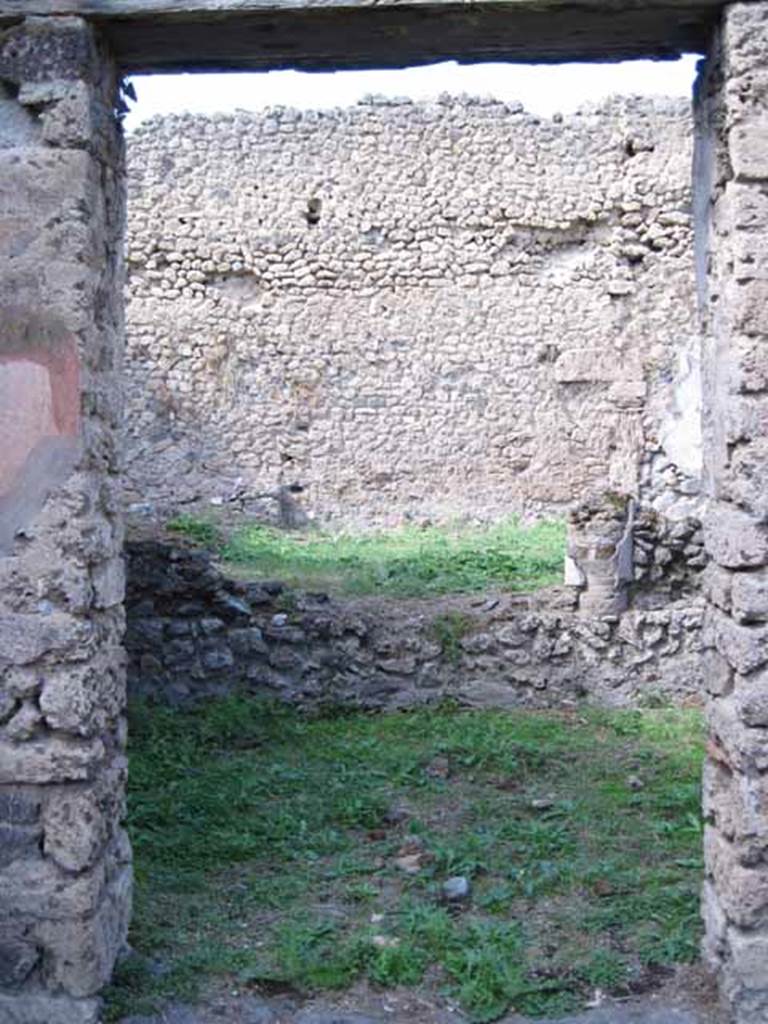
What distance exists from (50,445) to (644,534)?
526 centimetres

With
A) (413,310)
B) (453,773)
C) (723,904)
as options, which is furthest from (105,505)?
(413,310)

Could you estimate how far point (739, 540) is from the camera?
3406 mm

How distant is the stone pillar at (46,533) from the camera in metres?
3.45

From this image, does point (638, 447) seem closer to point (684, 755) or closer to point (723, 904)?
point (684, 755)

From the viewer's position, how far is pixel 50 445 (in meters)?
3.47

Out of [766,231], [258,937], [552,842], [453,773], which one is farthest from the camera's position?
[453,773]

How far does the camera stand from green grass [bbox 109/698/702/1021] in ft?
12.7

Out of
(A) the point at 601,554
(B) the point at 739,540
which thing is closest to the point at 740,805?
(B) the point at 739,540

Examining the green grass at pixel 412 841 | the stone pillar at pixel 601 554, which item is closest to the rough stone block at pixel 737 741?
the green grass at pixel 412 841

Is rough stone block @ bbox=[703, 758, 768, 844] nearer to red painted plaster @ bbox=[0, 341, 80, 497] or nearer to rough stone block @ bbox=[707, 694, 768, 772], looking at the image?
rough stone block @ bbox=[707, 694, 768, 772]

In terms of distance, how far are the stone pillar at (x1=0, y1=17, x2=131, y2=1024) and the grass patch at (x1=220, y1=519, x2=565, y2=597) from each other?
519 centimetres

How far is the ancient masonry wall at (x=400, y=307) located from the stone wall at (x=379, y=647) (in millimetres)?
5961

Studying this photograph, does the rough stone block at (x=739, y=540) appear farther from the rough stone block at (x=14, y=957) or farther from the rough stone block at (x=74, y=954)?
the rough stone block at (x=14, y=957)

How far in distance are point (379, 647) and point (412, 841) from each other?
7.76 feet
